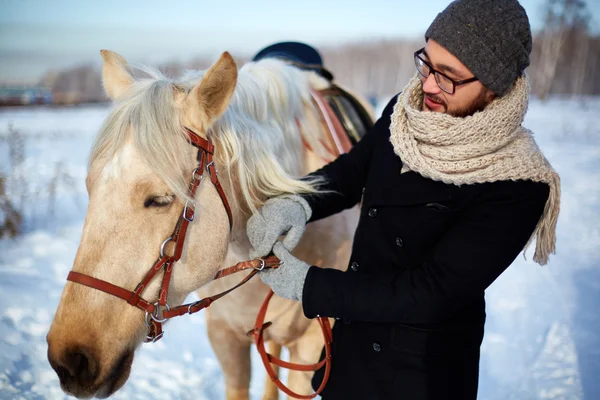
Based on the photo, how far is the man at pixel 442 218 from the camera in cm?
127

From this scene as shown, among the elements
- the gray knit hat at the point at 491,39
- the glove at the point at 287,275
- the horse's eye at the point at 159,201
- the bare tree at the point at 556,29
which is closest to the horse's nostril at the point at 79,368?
the horse's eye at the point at 159,201

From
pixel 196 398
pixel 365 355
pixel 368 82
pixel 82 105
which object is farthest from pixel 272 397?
pixel 368 82

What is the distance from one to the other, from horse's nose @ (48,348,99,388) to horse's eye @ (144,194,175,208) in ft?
1.52

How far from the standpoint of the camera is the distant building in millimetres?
15333

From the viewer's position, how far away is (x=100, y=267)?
1.26 m

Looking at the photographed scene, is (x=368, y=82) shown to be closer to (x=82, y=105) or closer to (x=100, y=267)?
(x=82, y=105)

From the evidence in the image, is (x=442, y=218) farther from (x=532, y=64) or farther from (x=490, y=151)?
(x=532, y=64)

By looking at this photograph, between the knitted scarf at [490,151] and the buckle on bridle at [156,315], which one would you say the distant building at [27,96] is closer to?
the buckle on bridle at [156,315]

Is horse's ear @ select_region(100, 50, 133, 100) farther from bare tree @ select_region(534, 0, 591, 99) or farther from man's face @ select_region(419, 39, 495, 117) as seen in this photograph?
bare tree @ select_region(534, 0, 591, 99)

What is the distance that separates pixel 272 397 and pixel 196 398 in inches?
23.0

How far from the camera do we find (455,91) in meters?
1.35

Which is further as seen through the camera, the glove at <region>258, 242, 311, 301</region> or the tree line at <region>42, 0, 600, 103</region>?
the tree line at <region>42, 0, 600, 103</region>

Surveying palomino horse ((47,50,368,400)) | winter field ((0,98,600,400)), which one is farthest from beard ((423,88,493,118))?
winter field ((0,98,600,400))

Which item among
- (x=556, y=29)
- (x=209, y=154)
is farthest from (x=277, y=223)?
(x=556, y=29)
